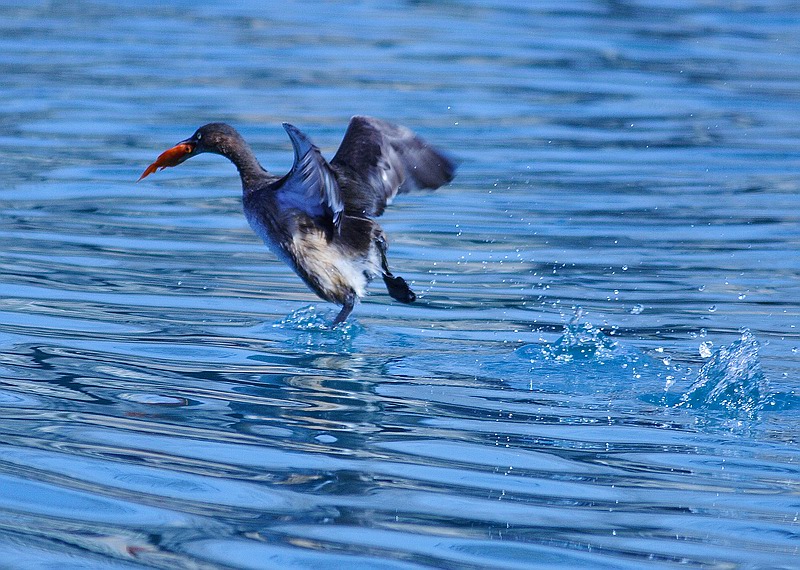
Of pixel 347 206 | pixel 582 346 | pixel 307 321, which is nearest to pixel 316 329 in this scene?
pixel 307 321

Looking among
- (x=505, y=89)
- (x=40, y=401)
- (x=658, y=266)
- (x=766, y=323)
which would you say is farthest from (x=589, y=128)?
(x=40, y=401)

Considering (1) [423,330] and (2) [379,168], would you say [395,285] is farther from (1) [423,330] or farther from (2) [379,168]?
(2) [379,168]

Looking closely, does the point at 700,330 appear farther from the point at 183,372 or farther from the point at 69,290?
the point at 69,290

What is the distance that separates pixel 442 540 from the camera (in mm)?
4414

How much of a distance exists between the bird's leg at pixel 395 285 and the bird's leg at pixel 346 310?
8.2 inches

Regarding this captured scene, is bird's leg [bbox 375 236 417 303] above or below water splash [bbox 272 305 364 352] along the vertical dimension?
above

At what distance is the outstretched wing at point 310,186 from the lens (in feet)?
20.7

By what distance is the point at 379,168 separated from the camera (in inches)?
294

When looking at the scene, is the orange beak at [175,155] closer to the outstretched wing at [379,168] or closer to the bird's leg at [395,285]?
the outstretched wing at [379,168]

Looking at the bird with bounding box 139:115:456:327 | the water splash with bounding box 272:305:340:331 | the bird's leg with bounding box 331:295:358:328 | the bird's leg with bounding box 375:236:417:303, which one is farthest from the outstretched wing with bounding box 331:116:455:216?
the water splash with bounding box 272:305:340:331

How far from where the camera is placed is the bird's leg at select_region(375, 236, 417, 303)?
24.1 feet

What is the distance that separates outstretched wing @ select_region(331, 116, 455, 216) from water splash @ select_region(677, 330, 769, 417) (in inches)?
74.3

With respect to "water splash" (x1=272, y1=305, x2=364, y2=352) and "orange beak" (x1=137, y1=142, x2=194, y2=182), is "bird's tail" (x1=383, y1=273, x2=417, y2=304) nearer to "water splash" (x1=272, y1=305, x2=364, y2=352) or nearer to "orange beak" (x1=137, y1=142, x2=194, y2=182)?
"water splash" (x1=272, y1=305, x2=364, y2=352)

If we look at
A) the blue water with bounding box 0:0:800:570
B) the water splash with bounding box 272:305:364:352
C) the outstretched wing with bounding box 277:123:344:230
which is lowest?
the water splash with bounding box 272:305:364:352
